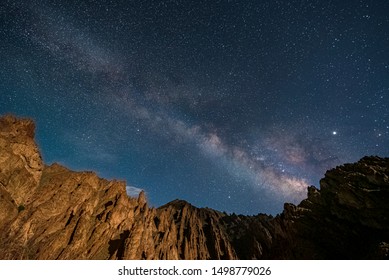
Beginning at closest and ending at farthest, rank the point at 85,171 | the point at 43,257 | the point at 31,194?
the point at 43,257 < the point at 31,194 < the point at 85,171

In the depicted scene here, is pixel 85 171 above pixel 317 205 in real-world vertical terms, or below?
above

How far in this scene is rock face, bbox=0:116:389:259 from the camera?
32719 mm

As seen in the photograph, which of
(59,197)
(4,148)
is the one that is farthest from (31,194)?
(4,148)

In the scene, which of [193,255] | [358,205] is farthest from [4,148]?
[193,255]

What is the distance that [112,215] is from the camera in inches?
2522

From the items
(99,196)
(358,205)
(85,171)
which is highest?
(85,171)

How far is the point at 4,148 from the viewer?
130ft

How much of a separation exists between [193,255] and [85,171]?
169 ft

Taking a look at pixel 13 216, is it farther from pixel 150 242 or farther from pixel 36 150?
pixel 150 242

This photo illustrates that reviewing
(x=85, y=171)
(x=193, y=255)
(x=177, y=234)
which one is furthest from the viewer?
(x=177, y=234)

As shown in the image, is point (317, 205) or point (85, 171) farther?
point (85, 171)

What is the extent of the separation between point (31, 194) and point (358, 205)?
5731 cm

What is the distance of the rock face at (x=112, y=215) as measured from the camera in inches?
1288

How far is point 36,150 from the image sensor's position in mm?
47406
